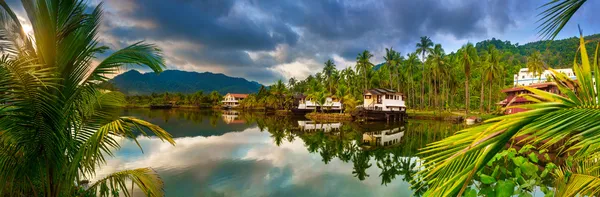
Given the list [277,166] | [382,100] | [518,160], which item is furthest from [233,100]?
[518,160]

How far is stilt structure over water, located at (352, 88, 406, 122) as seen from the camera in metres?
37.7

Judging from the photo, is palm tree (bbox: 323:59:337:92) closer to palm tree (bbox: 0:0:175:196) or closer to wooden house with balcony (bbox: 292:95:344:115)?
wooden house with balcony (bbox: 292:95:344:115)

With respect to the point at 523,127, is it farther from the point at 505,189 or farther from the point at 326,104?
the point at 326,104

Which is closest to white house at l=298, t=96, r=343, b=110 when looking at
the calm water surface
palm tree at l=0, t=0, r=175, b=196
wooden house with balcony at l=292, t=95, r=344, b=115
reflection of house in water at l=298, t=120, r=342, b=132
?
wooden house with balcony at l=292, t=95, r=344, b=115

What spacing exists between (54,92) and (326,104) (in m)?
46.0

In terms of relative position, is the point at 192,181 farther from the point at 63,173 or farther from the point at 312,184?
the point at 63,173

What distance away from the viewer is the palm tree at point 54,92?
274cm

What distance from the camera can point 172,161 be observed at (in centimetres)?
1310

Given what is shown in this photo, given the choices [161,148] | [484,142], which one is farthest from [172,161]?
[484,142]

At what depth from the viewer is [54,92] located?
301 cm

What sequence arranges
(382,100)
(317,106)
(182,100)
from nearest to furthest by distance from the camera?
(382,100)
(317,106)
(182,100)

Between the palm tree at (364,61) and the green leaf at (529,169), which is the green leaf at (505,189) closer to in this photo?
the green leaf at (529,169)

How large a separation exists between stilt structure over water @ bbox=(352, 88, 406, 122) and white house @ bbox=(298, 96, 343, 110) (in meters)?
5.84

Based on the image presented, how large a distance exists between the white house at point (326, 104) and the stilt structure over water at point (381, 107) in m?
5.84
